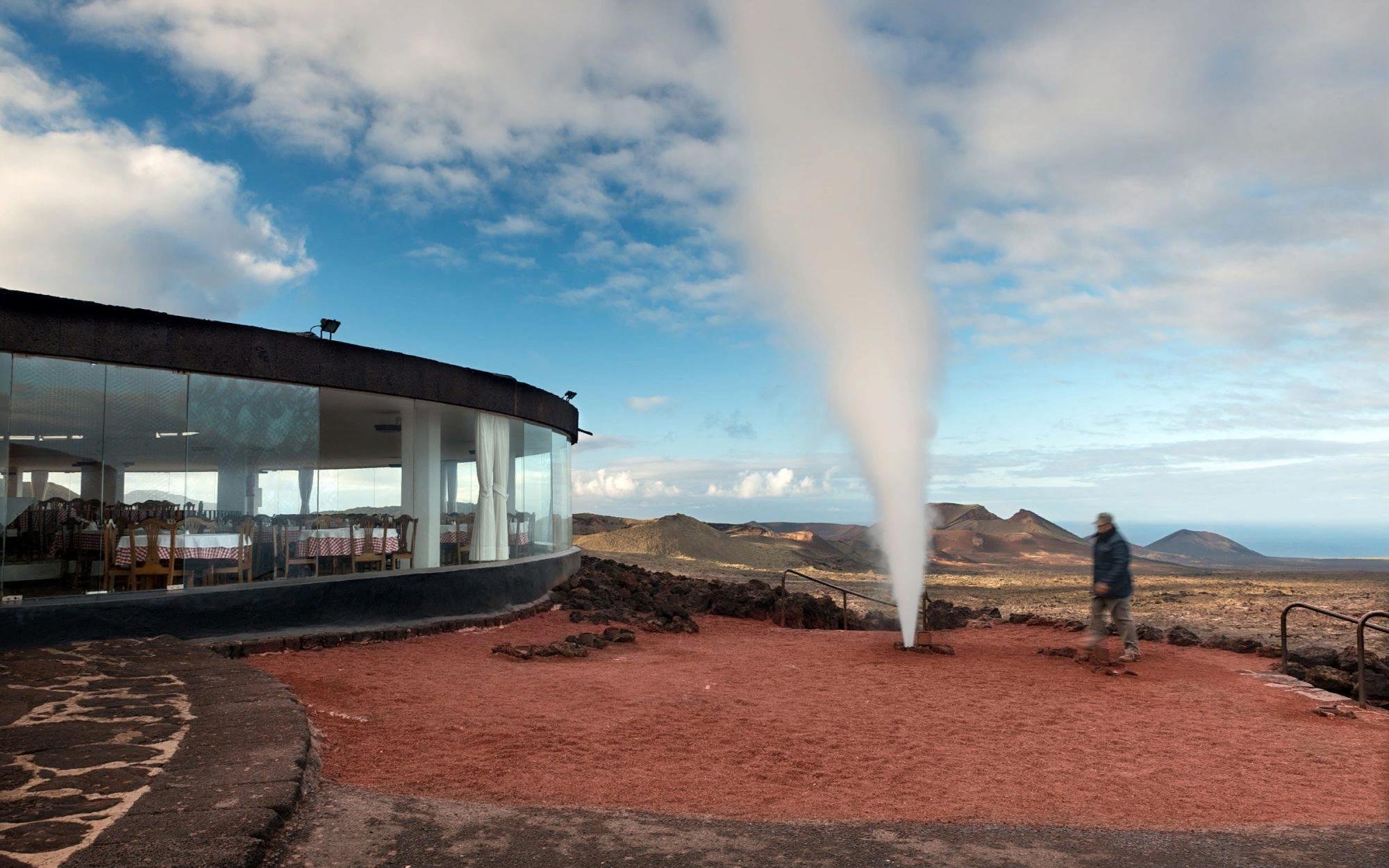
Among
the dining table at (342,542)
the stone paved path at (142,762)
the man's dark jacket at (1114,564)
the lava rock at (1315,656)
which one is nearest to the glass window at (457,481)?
the dining table at (342,542)

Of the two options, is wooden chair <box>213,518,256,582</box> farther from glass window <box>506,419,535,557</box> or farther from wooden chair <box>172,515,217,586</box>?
glass window <box>506,419,535,557</box>

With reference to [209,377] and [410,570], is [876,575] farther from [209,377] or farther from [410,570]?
[209,377]

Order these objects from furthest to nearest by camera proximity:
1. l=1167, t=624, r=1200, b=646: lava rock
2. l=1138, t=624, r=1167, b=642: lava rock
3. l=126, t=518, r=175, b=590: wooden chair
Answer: l=1138, t=624, r=1167, b=642: lava rock → l=1167, t=624, r=1200, b=646: lava rock → l=126, t=518, r=175, b=590: wooden chair

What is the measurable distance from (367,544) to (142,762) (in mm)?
7209

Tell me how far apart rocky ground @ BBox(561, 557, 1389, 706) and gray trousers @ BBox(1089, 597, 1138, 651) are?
1.79 metres

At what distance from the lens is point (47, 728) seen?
17.7 feet

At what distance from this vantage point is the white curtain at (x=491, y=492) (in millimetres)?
13570

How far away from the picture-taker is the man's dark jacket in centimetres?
993

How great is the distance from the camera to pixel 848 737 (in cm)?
666

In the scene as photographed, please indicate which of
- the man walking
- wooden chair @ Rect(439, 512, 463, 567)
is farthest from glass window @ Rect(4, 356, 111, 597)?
the man walking

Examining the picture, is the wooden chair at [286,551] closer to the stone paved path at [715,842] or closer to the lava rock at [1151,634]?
the stone paved path at [715,842]

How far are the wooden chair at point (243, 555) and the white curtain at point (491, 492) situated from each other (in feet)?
12.4

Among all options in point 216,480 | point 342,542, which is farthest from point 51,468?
point 342,542

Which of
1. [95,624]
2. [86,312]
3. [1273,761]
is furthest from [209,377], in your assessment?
[1273,761]
